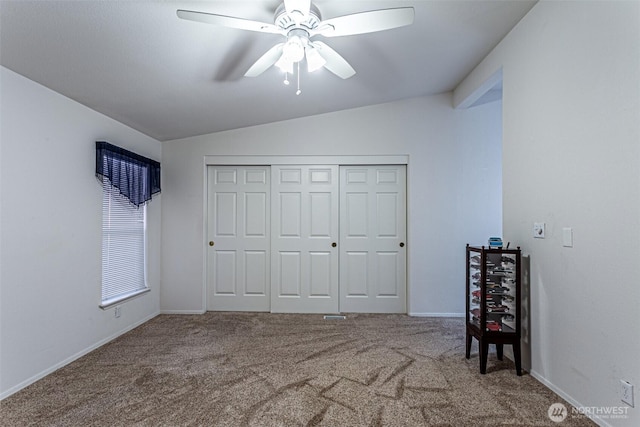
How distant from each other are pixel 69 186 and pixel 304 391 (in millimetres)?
2511

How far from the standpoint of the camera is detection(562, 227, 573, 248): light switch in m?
2.04

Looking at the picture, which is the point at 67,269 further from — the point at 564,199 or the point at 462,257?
the point at 462,257

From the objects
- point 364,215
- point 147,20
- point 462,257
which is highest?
point 147,20

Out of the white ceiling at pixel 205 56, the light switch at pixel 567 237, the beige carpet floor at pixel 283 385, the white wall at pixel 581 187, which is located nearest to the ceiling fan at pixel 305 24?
the white ceiling at pixel 205 56

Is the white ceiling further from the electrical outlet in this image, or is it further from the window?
the electrical outlet

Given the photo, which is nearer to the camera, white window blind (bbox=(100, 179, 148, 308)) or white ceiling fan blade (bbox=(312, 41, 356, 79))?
white ceiling fan blade (bbox=(312, 41, 356, 79))

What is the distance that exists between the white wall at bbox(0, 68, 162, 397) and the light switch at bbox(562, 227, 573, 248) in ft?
12.1

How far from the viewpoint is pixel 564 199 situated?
6.89 feet

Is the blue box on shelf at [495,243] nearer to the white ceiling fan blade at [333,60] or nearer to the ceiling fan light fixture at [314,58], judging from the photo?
the white ceiling fan blade at [333,60]

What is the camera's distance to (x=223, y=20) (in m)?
1.64

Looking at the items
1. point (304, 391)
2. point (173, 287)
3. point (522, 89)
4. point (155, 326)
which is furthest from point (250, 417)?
point (522, 89)

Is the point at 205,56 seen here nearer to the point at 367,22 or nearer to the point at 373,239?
the point at 367,22

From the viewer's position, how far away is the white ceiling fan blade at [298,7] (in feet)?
5.33

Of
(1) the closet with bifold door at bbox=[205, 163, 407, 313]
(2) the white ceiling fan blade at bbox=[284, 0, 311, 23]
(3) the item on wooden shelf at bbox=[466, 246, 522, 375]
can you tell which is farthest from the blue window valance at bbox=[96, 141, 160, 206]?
(3) the item on wooden shelf at bbox=[466, 246, 522, 375]
